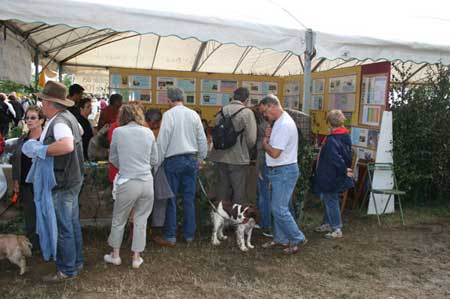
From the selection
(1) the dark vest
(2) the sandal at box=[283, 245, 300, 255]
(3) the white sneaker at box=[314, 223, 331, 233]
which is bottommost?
(3) the white sneaker at box=[314, 223, 331, 233]

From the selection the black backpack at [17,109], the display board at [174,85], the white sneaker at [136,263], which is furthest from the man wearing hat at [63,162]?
the black backpack at [17,109]

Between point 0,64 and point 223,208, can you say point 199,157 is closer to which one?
point 223,208

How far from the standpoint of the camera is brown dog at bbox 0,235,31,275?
365 cm

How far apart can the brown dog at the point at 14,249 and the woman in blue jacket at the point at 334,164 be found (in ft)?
10.2

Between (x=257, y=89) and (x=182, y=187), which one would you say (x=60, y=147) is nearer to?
(x=182, y=187)

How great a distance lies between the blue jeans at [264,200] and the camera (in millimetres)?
4910

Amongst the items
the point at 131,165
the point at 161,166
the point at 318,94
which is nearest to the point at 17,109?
the point at 318,94

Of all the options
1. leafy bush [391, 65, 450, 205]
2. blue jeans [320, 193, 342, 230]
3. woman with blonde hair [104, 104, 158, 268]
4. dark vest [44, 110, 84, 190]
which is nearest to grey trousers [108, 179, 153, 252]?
woman with blonde hair [104, 104, 158, 268]

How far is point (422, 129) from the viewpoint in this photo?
245 inches

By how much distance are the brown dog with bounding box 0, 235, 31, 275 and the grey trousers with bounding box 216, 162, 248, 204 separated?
2097mm

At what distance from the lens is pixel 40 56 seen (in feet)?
26.2

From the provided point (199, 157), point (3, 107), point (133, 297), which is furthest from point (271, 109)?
point (3, 107)

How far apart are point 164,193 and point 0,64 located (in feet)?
8.67

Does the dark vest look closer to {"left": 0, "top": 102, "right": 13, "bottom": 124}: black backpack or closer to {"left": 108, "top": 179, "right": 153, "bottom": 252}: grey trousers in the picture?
{"left": 108, "top": 179, "right": 153, "bottom": 252}: grey trousers
